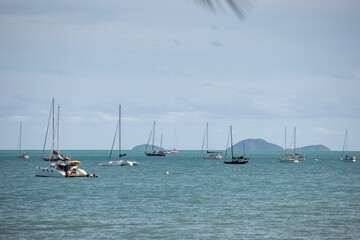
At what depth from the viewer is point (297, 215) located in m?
44.2

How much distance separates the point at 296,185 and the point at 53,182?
36.1 m

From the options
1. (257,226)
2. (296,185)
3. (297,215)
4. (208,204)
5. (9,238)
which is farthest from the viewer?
(296,185)

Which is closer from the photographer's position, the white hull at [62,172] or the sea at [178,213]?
the sea at [178,213]

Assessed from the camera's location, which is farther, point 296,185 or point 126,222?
point 296,185

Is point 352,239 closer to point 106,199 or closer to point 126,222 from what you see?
point 126,222

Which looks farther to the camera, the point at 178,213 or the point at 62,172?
the point at 62,172

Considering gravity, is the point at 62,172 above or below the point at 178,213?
above

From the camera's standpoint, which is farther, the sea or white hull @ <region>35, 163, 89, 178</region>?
white hull @ <region>35, 163, 89, 178</region>

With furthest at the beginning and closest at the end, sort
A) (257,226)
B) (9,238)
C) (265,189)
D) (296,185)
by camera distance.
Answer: (296,185)
(265,189)
(257,226)
(9,238)

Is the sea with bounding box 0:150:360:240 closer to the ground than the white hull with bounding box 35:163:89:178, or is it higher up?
closer to the ground

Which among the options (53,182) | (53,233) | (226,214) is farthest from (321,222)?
(53,182)

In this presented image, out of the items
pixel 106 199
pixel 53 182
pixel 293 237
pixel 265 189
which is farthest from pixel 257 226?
pixel 53 182

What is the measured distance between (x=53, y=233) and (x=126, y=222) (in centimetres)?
631

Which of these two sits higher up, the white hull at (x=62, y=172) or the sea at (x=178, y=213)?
the white hull at (x=62, y=172)
